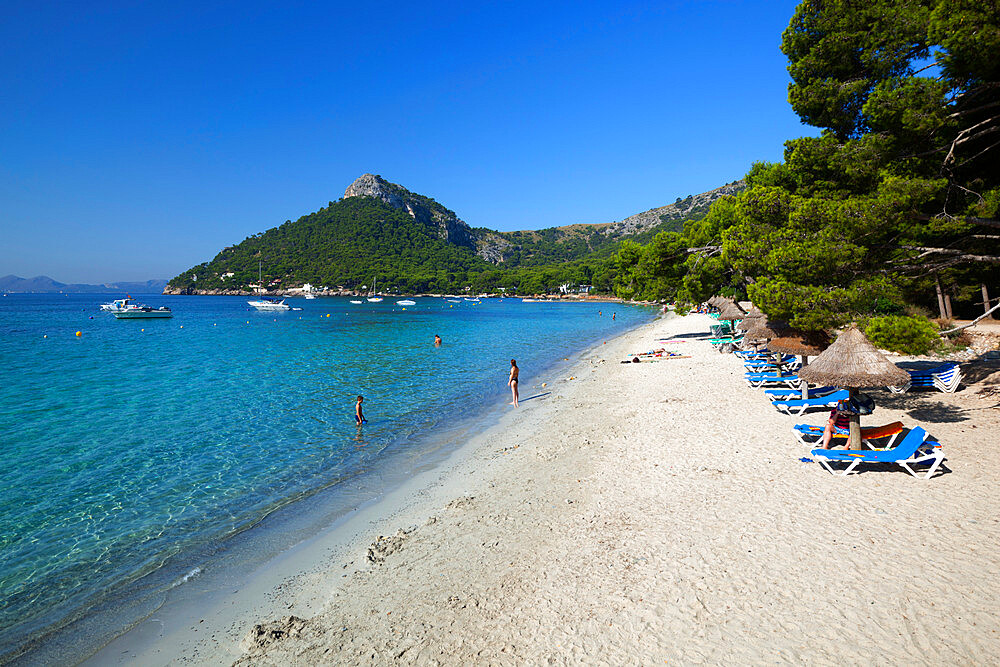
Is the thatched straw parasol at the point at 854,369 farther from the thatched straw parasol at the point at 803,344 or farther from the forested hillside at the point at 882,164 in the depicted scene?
the thatched straw parasol at the point at 803,344

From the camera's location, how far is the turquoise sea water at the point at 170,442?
7.13 metres

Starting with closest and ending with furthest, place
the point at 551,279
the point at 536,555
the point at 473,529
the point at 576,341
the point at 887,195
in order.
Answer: the point at 536,555
the point at 473,529
the point at 887,195
the point at 576,341
the point at 551,279

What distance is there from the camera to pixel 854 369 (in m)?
8.63

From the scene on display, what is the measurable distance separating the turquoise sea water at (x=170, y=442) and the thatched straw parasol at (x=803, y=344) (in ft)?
30.9

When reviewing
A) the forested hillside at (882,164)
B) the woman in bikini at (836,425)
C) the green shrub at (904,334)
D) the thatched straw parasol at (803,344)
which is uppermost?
the forested hillside at (882,164)

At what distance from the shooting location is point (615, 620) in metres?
4.82

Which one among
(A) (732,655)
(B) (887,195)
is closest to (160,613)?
(A) (732,655)

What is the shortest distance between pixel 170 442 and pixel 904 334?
1751 centimetres

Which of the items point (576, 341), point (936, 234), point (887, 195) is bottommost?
point (576, 341)

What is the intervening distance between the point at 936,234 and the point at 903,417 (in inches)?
175

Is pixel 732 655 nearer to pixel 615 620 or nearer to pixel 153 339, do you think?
pixel 615 620

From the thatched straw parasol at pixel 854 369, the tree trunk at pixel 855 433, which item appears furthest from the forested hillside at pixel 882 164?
the tree trunk at pixel 855 433

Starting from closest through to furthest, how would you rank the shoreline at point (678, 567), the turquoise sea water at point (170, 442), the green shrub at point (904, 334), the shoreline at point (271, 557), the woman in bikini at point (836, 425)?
the shoreline at point (678, 567) → the shoreline at point (271, 557) → the turquoise sea water at point (170, 442) → the green shrub at point (904, 334) → the woman in bikini at point (836, 425)

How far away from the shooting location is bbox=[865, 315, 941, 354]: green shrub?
28.7 feet
